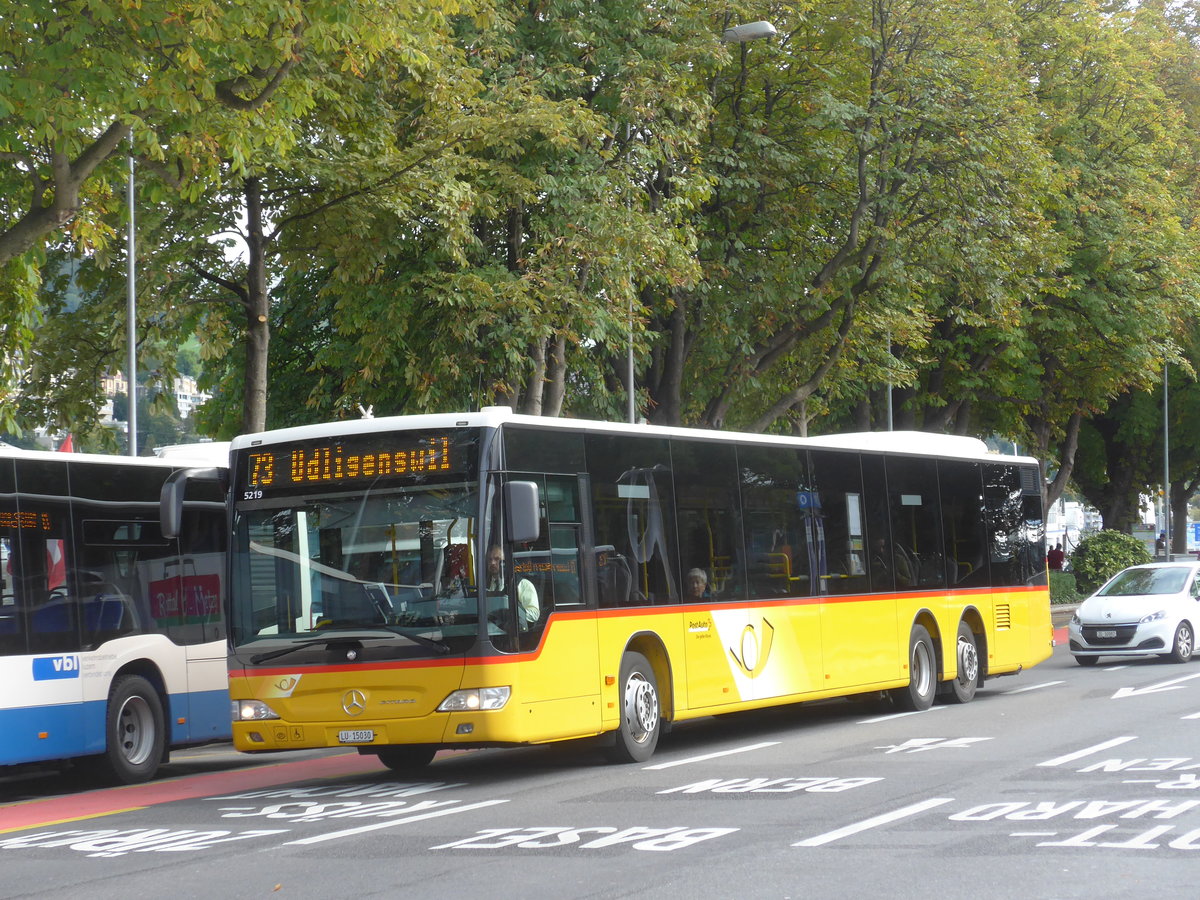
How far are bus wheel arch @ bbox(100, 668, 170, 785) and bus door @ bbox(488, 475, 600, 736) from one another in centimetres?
434

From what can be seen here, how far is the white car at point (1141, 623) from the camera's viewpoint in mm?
25031

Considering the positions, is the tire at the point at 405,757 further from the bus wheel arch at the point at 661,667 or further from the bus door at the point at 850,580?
the bus door at the point at 850,580

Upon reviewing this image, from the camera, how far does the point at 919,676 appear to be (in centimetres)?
1892

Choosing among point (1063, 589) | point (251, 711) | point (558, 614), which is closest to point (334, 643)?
point (251, 711)

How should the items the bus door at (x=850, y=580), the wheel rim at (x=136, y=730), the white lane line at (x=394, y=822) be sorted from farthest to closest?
1. the bus door at (x=850, y=580)
2. the wheel rim at (x=136, y=730)
3. the white lane line at (x=394, y=822)

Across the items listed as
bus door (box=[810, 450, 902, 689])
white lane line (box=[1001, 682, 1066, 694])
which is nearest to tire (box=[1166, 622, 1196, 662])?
white lane line (box=[1001, 682, 1066, 694])

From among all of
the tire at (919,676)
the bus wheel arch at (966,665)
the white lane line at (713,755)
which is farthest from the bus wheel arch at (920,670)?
the white lane line at (713,755)

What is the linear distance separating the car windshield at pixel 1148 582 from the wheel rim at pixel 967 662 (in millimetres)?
6680

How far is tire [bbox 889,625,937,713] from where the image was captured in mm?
18703

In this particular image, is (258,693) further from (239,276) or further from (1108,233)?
(1108,233)

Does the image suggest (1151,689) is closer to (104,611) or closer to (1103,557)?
(104,611)

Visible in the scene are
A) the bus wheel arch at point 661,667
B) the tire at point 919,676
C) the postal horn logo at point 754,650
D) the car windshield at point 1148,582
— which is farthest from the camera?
the car windshield at point 1148,582

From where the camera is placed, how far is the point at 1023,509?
2191 cm

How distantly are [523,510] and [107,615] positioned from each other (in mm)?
4690
